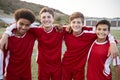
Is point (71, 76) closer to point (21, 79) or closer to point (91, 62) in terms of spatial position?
point (91, 62)

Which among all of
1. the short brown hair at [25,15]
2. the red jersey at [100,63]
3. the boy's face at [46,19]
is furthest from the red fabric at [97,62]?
the short brown hair at [25,15]

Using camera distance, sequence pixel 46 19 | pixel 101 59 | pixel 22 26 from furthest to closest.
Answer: pixel 46 19 < pixel 22 26 < pixel 101 59

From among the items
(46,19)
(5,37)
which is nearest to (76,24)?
(46,19)

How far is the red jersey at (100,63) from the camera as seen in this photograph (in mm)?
4445

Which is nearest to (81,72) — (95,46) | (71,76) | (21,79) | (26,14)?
(71,76)

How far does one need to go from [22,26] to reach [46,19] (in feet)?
1.90

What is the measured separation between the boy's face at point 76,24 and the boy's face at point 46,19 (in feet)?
1.25

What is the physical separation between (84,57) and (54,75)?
0.62 meters

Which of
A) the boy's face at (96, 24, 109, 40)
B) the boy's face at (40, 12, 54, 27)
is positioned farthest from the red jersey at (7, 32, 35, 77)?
the boy's face at (96, 24, 109, 40)

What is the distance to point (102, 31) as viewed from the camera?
181 inches

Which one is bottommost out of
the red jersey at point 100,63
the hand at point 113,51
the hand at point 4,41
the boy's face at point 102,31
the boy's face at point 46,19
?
the red jersey at point 100,63

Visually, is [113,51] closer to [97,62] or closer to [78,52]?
[97,62]

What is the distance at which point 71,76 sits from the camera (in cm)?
496

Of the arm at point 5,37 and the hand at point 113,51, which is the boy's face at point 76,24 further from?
the arm at point 5,37
